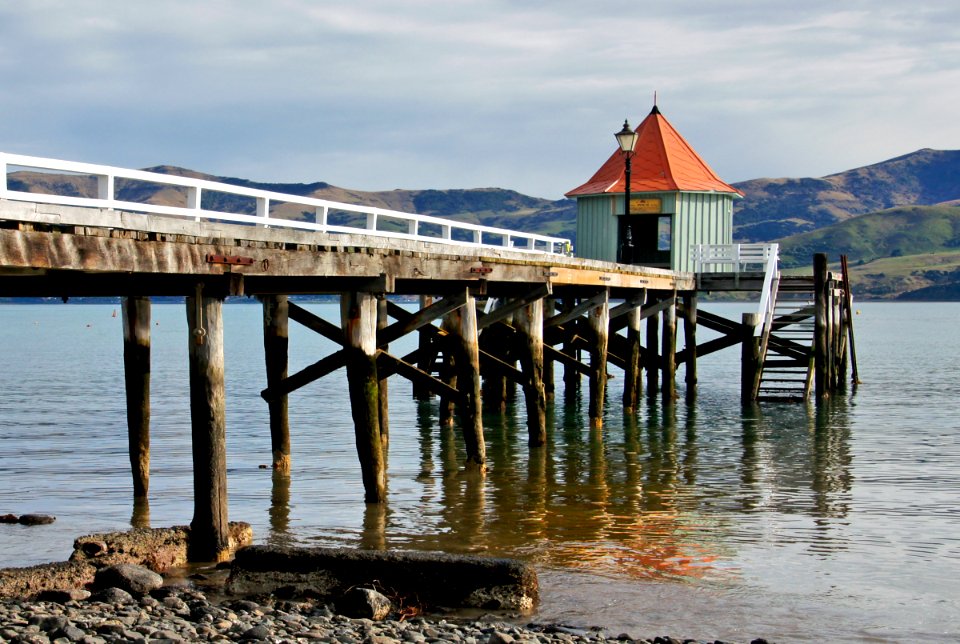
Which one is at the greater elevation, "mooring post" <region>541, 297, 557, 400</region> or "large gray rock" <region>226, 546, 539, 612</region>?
"mooring post" <region>541, 297, 557, 400</region>

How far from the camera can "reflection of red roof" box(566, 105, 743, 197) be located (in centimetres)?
3128

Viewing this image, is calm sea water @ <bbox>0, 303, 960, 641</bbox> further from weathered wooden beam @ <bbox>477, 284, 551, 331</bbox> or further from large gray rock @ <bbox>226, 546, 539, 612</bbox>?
weathered wooden beam @ <bbox>477, 284, 551, 331</bbox>

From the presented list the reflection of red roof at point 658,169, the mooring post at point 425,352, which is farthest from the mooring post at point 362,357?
the reflection of red roof at point 658,169

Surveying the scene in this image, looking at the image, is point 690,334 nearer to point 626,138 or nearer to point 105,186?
point 626,138

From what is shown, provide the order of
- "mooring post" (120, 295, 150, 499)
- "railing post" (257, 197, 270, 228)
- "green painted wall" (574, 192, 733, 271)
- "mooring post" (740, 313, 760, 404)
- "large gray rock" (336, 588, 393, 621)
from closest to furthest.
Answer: "large gray rock" (336, 588, 393, 621) < "railing post" (257, 197, 270, 228) < "mooring post" (120, 295, 150, 499) < "mooring post" (740, 313, 760, 404) < "green painted wall" (574, 192, 733, 271)

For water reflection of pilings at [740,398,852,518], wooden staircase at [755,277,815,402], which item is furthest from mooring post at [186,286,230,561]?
wooden staircase at [755,277,815,402]

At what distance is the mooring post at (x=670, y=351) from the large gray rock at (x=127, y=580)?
65.9ft

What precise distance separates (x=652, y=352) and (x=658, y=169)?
16.4 feet

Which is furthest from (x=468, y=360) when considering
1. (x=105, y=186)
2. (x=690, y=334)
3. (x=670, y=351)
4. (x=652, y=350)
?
(x=690, y=334)

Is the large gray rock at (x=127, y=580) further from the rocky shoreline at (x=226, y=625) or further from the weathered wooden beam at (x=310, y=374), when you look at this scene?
the weathered wooden beam at (x=310, y=374)

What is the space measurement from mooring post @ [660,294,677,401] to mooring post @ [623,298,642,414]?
5.30ft

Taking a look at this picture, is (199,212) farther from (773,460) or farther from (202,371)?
(773,460)

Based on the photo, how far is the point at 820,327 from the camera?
98.7ft

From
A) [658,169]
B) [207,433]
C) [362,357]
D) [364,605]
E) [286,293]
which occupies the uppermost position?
[658,169]
